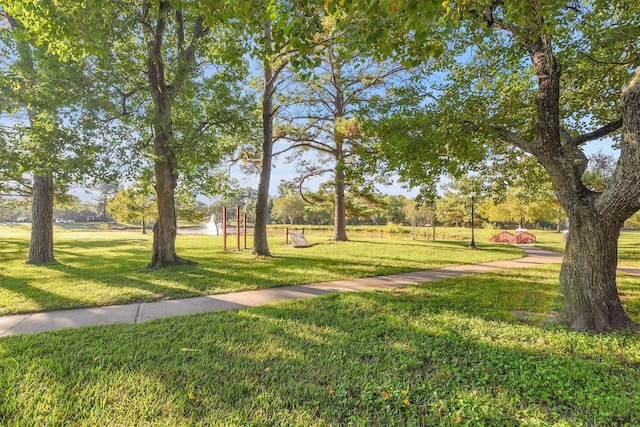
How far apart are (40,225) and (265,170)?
7.42 metres

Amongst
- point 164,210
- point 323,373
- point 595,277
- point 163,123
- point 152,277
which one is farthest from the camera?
point 164,210

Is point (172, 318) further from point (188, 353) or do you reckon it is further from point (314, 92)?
point (314, 92)

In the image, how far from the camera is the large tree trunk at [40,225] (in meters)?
8.97

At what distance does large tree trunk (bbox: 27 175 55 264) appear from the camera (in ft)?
29.4

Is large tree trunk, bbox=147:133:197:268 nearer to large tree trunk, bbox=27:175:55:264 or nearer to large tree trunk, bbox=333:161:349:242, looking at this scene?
large tree trunk, bbox=27:175:55:264

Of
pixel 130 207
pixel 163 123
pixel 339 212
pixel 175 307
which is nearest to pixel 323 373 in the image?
pixel 175 307

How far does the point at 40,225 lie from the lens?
902cm

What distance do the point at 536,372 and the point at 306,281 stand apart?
4.62 m

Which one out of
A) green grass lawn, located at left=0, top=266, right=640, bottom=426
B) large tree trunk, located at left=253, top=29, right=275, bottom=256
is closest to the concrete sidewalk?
green grass lawn, located at left=0, top=266, right=640, bottom=426

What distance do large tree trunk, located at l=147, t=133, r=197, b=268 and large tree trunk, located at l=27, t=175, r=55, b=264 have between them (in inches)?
160

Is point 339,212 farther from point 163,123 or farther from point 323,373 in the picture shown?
point 323,373

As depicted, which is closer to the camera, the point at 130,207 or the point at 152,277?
the point at 152,277

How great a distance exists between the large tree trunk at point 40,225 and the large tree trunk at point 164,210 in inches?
160

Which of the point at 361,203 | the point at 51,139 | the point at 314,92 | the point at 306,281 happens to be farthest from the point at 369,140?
the point at 361,203
